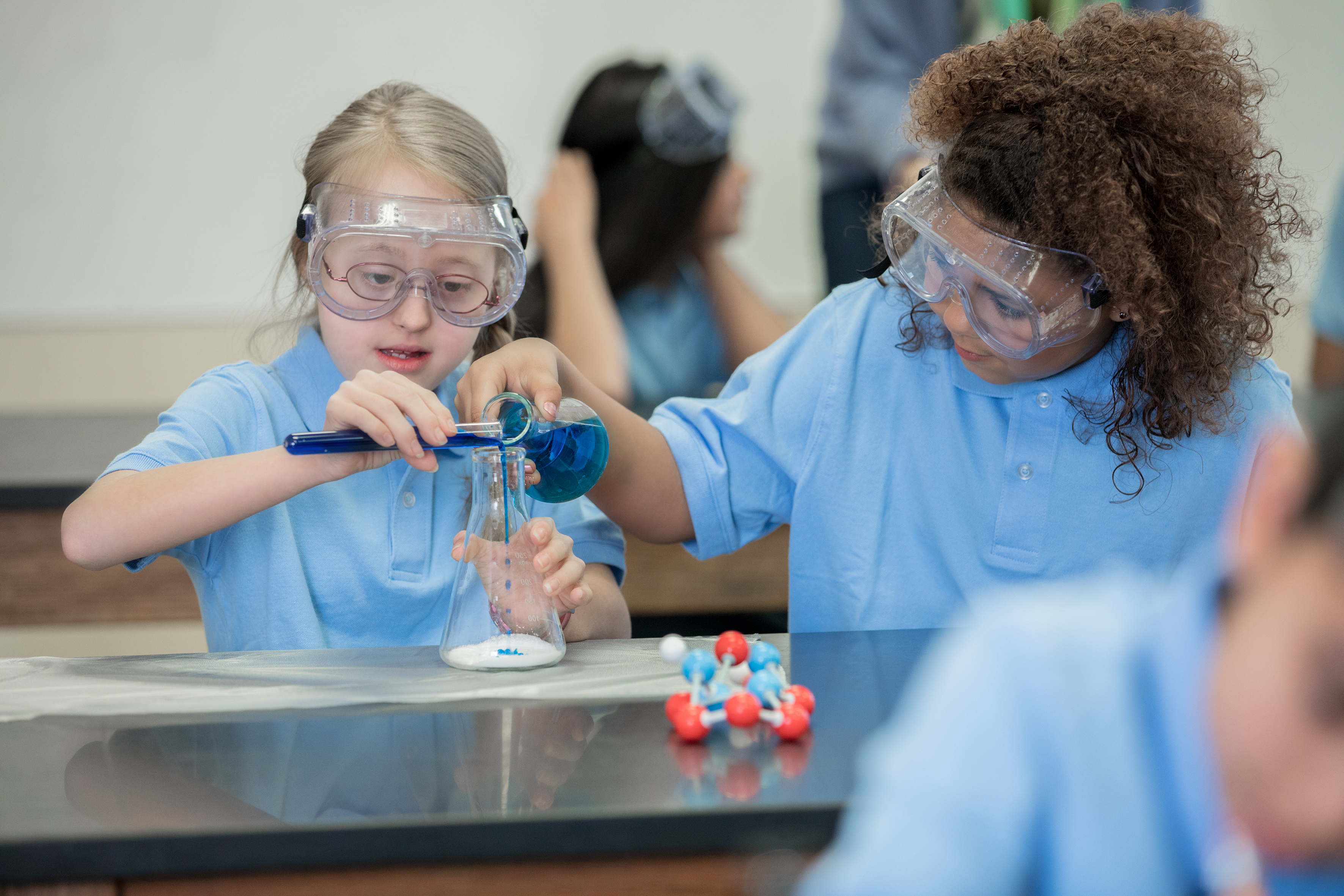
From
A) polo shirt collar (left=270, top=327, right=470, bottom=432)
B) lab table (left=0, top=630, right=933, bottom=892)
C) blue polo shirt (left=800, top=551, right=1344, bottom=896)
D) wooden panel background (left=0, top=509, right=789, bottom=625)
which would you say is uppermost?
polo shirt collar (left=270, top=327, right=470, bottom=432)

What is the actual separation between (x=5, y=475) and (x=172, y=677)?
1.24 m

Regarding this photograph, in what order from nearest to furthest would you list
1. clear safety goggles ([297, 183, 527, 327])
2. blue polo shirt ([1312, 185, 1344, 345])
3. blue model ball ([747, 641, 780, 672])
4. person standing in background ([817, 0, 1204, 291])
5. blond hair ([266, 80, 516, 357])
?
blue model ball ([747, 641, 780, 672]), clear safety goggles ([297, 183, 527, 327]), blond hair ([266, 80, 516, 357]), blue polo shirt ([1312, 185, 1344, 345]), person standing in background ([817, 0, 1204, 291])

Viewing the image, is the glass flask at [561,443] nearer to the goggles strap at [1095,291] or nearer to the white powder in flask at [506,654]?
the white powder in flask at [506,654]

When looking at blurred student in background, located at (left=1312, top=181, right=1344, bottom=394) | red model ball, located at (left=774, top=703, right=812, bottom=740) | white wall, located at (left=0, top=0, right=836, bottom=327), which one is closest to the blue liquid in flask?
red model ball, located at (left=774, top=703, right=812, bottom=740)

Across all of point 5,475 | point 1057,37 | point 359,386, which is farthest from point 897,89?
point 5,475

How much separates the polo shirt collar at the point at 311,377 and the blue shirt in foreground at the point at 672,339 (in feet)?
3.64

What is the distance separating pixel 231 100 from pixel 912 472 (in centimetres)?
213

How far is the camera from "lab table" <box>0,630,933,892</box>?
0.59 meters

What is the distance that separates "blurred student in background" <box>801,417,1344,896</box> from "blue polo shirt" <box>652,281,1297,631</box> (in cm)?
67

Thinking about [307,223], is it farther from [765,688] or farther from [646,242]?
[646,242]

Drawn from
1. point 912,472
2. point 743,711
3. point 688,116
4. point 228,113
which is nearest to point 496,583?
point 743,711

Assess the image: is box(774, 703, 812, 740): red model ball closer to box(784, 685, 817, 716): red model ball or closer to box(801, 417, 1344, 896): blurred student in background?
box(784, 685, 817, 716): red model ball

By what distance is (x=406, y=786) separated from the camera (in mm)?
647

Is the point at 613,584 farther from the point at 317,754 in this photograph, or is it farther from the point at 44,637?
the point at 44,637
